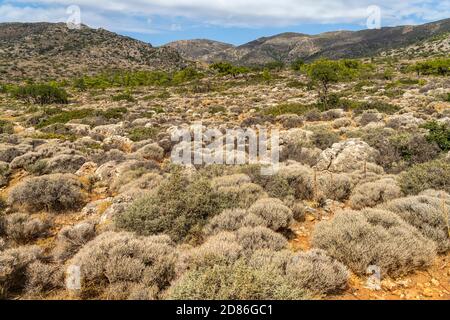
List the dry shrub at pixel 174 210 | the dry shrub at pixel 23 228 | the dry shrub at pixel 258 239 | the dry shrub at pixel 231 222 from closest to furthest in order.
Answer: the dry shrub at pixel 258 239 < the dry shrub at pixel 231 222 < the dry shrub at pixel 174 210 < the dry shrub at pixel 23 228

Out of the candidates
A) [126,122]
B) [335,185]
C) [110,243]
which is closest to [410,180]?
[335,185]

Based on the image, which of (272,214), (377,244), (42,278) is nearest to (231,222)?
(272,214)

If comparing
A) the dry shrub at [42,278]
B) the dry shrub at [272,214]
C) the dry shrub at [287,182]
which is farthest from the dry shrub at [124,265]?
the dry shrub at [287,182]

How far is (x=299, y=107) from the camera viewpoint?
74.3 ft

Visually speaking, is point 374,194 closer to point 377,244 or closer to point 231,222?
point 377,244

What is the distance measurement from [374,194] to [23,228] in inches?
324

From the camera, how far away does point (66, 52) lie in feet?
340

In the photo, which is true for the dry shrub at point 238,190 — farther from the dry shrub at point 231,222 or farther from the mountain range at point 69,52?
the mountain range at point 69,52

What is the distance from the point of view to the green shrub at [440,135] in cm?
1117

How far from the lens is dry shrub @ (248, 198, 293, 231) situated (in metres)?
6.06

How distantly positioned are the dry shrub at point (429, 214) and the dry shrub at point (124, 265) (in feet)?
15.1

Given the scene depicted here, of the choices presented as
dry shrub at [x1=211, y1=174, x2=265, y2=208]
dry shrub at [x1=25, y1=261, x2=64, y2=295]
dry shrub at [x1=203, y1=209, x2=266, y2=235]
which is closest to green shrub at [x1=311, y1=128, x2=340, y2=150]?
dry shrub at [x1=211, y1=174, x2=265, y2=208]

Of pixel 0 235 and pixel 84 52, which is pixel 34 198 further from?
pixel 84 52

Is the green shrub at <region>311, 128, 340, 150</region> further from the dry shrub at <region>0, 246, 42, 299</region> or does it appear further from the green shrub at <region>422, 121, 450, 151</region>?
the dry shrub at <region>0, 246, 42, 299</region>
